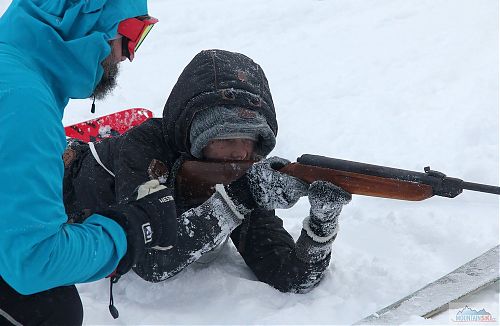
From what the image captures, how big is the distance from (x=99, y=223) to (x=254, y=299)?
111 centimetres

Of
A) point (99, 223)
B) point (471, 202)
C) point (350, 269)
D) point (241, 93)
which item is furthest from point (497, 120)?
point (99, 223)

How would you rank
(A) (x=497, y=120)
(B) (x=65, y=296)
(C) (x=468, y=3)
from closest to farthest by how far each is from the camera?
(B) (x=65, y=296), (A) (x=497, y=120), (C) (x=468, y=3)

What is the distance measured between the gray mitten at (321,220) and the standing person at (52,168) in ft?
2.54

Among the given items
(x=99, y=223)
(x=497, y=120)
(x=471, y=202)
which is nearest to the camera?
(x=99, y=223)

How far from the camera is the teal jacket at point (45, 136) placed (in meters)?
1.69

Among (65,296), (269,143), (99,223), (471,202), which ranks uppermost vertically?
(99,223)

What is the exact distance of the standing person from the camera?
5.58 ft

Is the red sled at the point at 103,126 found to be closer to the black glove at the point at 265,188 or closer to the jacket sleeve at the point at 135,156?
the jacket sleeve at the point at 135,156

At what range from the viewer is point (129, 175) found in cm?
287

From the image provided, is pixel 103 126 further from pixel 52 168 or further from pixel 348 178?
pixel 52 168

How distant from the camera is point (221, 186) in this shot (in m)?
2.78

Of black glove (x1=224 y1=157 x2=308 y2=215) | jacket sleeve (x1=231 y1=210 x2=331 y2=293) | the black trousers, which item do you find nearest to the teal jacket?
the black trousers

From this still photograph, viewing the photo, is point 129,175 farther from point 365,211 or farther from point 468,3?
point 468,3

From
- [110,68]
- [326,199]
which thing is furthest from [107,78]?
[326,199]
